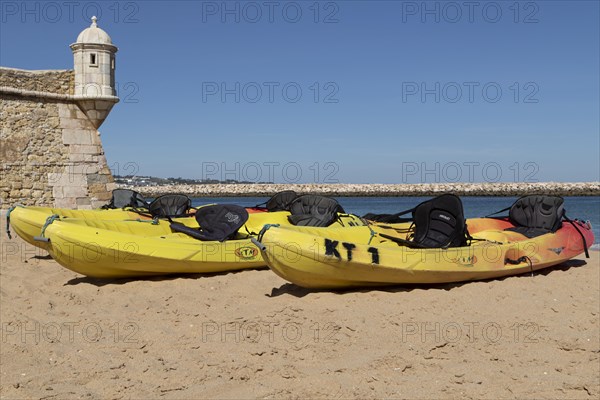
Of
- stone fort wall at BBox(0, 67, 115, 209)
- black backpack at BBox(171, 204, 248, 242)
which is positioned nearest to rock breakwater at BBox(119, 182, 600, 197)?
stone fort wall at BBox(0, 67, 115, 209)

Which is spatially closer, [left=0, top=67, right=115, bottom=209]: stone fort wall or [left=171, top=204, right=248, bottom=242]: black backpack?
[left=171, top=204, right=248, bottom=242]: black backpack

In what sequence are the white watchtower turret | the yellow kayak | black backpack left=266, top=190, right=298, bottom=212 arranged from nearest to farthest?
the yellow kayak < black backpack left=266, top=190, right=298, bottom=212 < the white watchtower turret

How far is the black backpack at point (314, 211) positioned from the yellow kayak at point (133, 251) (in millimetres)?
1408

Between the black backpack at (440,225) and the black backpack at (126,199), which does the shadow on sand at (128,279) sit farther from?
the black backpack at (126,199)

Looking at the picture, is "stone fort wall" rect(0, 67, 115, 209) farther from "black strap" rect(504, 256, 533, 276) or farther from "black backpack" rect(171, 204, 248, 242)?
"black strap" rect(504, 256, 533, 276)

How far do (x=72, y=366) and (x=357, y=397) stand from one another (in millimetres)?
2307

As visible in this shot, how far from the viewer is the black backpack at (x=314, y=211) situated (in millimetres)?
10211

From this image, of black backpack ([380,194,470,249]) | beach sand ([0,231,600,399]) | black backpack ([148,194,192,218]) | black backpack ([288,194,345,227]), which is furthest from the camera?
black backpack ([148,194,192,218])

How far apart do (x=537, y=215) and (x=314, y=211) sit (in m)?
3.56

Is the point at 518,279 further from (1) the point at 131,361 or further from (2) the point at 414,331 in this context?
(1) the point at 131,361

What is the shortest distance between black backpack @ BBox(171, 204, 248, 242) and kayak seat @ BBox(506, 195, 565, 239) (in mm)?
4309

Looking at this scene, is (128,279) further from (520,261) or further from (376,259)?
(520,261)

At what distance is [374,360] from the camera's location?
5117 mm

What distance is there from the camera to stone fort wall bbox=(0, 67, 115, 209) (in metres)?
14.7
